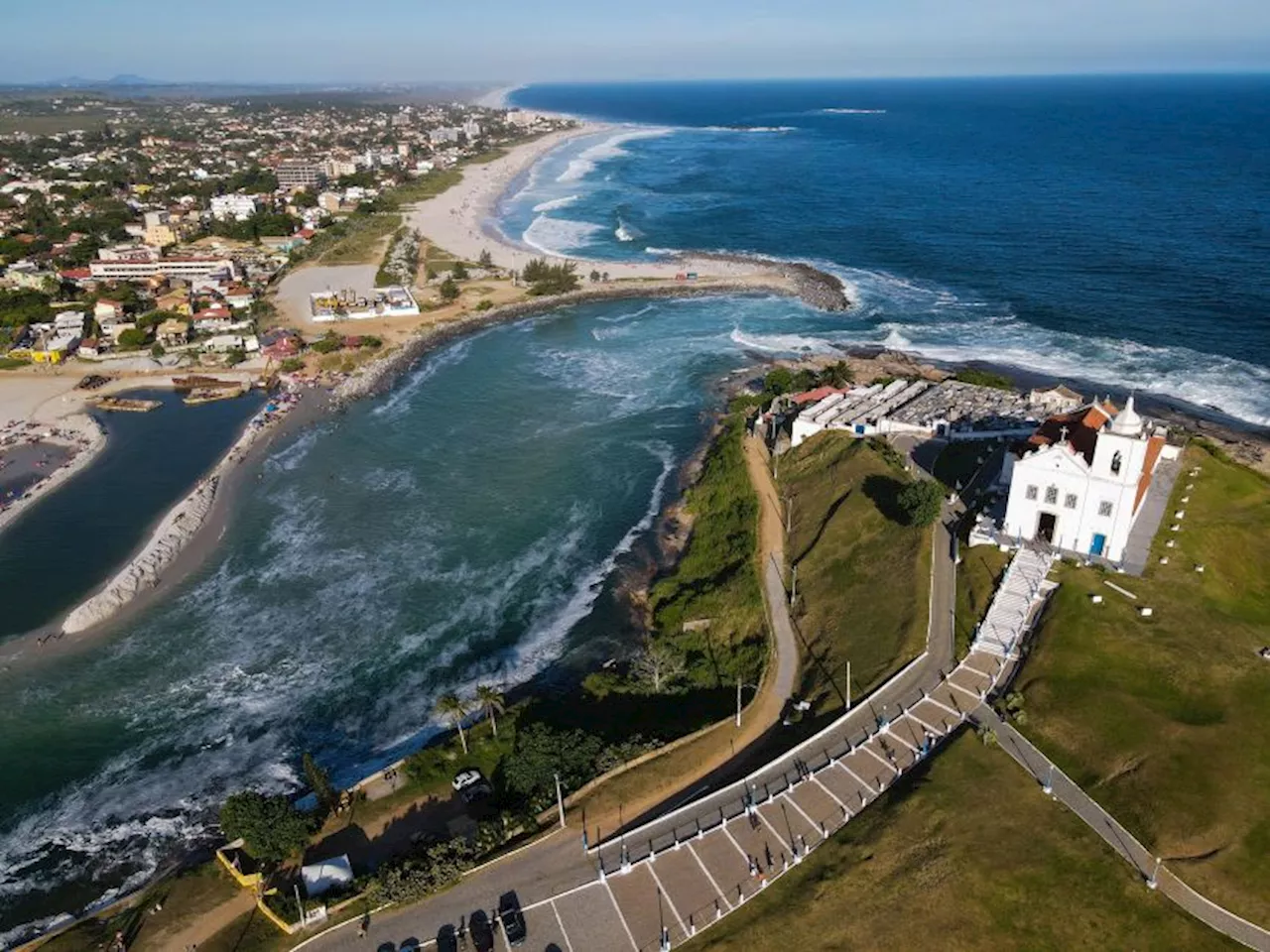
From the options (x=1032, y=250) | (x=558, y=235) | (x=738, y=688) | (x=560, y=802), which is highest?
(x=1032, y=250)

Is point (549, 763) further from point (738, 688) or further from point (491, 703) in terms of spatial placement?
point (738, 688)

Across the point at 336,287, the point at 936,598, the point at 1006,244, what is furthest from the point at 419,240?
the point at 936,598

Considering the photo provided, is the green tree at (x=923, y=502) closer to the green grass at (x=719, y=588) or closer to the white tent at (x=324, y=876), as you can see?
the green grass at (x=719, y=588)

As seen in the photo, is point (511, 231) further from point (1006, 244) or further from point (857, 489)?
point (857, 489)

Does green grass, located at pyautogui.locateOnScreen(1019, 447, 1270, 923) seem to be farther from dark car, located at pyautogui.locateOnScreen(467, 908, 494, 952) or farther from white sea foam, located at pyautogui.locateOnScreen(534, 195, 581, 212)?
white sea foam, located at pyautogui.locateOnScreen(534, 195, 581, 212)

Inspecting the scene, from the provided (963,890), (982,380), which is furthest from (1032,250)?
(963,890)

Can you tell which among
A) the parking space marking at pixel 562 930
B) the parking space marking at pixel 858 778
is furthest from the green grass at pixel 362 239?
the parking space marking at pixel 562 930
